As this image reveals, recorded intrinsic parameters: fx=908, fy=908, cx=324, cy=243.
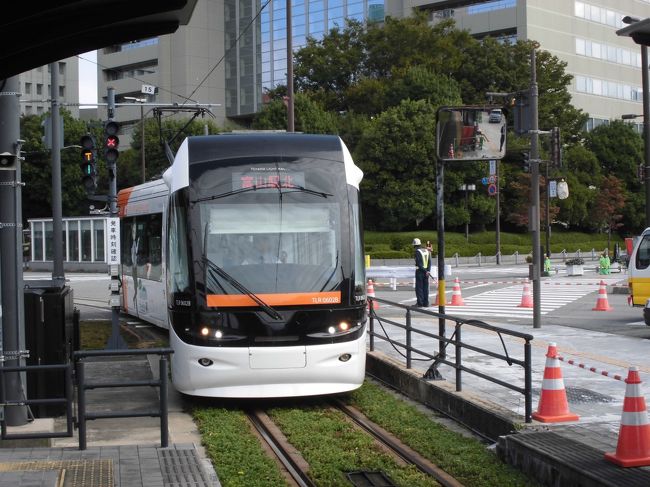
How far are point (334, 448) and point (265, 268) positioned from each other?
9.19ft

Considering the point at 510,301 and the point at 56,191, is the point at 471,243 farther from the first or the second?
the point at 56,191

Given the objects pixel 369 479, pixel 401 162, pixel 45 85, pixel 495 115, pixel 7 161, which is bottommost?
pixel 369 479

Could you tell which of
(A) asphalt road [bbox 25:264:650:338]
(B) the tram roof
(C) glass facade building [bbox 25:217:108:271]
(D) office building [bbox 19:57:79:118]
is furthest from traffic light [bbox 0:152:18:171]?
(D) office building [bbox 19:57:79:118]

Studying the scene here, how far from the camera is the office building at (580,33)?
237ft

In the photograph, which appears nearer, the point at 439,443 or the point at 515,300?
the point at 439,443

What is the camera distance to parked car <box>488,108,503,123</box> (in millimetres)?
11852

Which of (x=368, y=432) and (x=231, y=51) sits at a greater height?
(x=231, y=51)

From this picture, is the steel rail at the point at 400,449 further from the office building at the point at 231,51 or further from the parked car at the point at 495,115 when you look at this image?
the office building at the point at 231,51

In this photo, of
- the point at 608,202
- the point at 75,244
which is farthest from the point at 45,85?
the point at 608,202

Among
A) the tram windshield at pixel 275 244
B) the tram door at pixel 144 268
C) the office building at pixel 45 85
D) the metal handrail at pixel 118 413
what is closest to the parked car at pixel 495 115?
the tram windshield at pixel 275 244

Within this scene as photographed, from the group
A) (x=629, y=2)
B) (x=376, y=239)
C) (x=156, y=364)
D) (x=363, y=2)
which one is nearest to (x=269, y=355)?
(x=156, y=364)

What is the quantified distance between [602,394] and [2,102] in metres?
7.67

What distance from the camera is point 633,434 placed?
7340 mm

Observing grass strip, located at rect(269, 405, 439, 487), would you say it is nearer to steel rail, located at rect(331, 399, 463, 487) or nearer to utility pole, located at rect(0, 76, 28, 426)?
steel rail, located at rect(331, 399, 463, 487)
